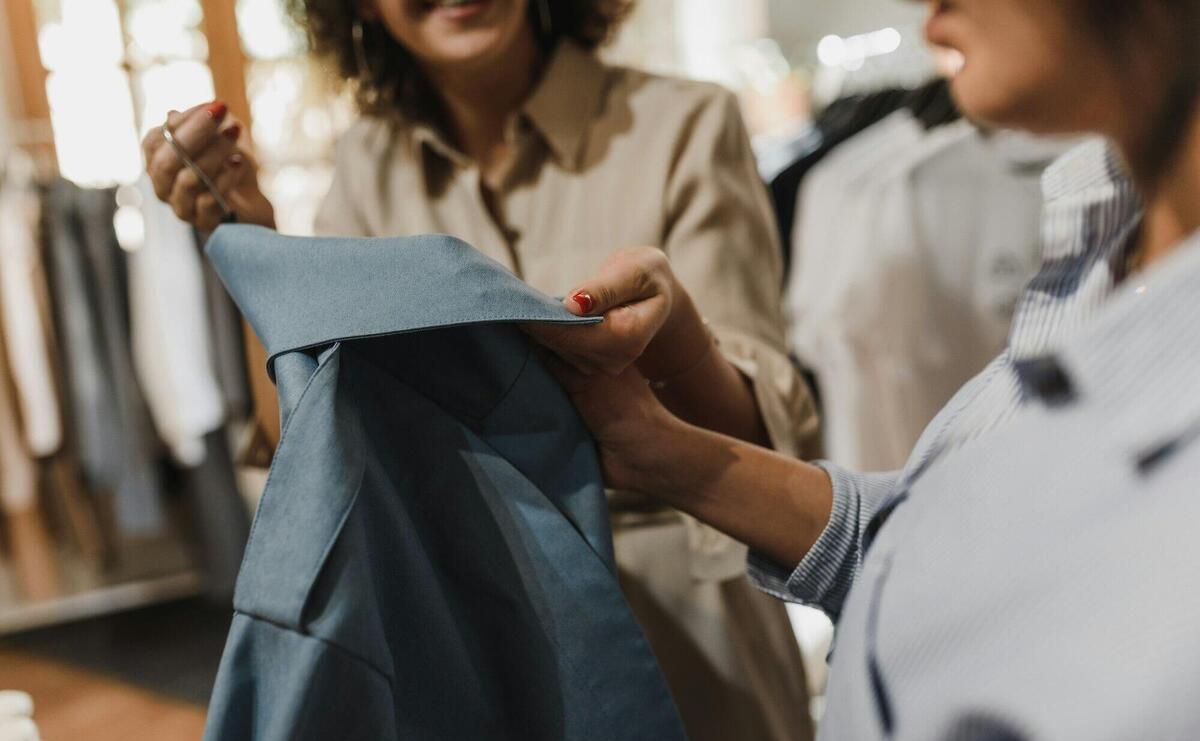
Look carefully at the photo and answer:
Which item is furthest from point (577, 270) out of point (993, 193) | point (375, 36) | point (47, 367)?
point (47, 367)

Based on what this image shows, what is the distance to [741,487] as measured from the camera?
0.73 meters

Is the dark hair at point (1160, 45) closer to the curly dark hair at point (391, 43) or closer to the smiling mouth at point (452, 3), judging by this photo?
the smiling mouth at point (452, 3)

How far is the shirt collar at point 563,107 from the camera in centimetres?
96

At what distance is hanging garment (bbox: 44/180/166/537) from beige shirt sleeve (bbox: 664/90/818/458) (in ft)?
6.29

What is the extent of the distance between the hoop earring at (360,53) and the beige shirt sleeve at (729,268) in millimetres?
389

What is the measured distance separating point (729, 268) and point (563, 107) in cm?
24

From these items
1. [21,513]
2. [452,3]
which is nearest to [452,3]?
[452,3]

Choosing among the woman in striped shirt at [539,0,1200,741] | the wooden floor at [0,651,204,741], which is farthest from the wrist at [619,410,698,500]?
the wooden floor at [0,651,204,741]

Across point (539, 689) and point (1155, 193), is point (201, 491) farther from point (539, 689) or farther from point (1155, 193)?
point (1155, 193)

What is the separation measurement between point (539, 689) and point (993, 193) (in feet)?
4.53

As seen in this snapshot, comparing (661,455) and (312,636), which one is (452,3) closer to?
(661,455)

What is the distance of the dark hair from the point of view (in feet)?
1.27

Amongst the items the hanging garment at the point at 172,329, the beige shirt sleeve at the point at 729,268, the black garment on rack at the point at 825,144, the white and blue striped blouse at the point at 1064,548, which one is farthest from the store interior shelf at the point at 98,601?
the white and blue striped blouse at the point at 1064,548

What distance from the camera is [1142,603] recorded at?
0.35m
